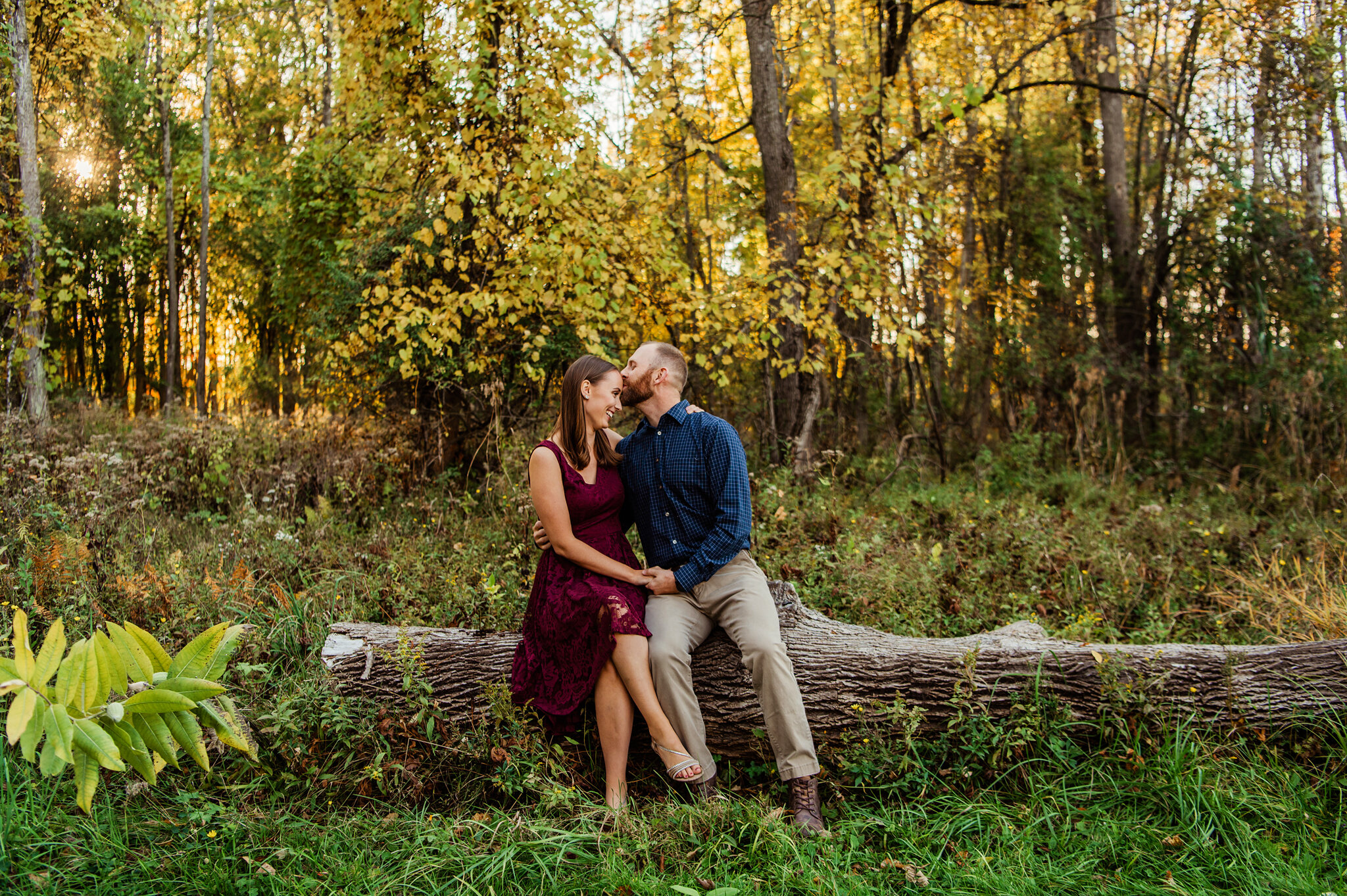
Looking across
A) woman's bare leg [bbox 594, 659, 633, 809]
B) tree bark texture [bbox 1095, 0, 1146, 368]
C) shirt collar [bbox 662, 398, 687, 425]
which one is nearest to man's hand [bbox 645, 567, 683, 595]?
woman's bare leg [bbox 594, 659, 633, 809]

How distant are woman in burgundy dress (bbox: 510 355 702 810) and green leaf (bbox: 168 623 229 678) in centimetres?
179

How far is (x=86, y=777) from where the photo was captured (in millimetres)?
1392

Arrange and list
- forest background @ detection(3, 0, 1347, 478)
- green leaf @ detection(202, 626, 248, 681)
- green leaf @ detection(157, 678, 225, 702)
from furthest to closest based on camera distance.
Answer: forest background @ detection(3, 0, 1347, 478), green leaf @ detection(202, 626, 248, 681), green leaf @ detection(157, 678, 225, 702)

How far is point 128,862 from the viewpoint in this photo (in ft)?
8.82

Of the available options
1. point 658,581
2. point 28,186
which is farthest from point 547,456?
point 28,186

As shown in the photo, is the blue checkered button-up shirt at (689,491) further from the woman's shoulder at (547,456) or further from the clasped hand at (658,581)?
the woman's shoulder at (547,456)

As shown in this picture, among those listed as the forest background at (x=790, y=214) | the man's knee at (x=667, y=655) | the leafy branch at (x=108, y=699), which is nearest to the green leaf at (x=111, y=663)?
the leafy branch at (x=108, y=699)

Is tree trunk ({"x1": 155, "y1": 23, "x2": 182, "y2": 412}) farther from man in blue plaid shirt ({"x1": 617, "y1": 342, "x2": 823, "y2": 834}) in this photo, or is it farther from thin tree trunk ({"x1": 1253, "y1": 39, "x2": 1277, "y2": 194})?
thin tree trunk ({"x1": 1253, "y1": 39, "x2": 1277, "y2": 194})

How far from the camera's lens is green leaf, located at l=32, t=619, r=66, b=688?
54.4 inches

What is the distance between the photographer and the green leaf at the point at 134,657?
60.0 inches

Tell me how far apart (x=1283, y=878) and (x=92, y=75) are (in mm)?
19513

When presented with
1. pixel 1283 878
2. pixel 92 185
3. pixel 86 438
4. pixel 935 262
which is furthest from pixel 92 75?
pixel 1283 878

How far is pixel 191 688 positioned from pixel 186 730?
8 cm

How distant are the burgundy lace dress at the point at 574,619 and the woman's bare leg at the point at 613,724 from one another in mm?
50
